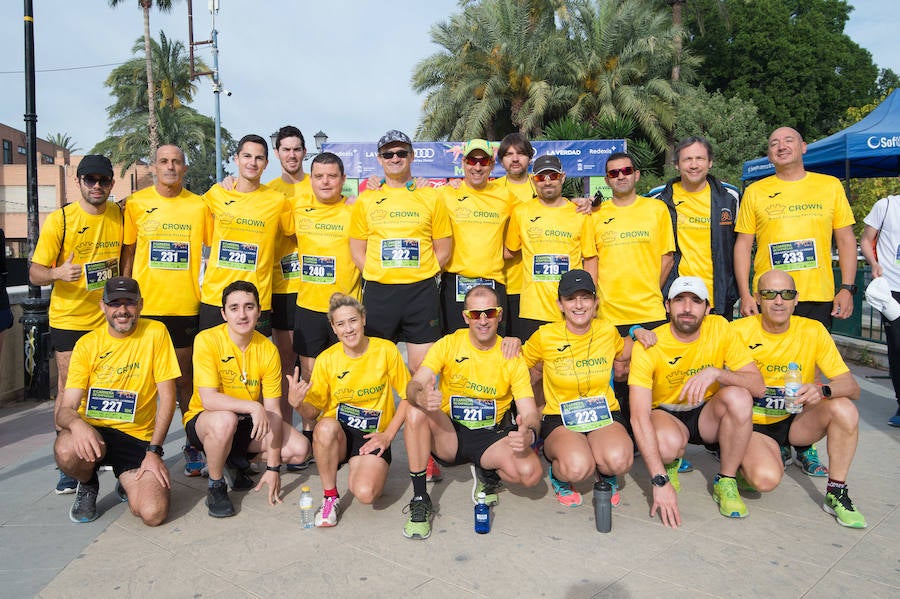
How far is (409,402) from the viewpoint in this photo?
380cm

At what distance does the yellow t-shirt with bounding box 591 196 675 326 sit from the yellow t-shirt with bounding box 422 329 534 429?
3.39 ft

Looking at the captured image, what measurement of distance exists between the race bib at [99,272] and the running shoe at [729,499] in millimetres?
4371

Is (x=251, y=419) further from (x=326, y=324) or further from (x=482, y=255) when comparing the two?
(x=482, y=255)

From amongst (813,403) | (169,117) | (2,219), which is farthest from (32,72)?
(2,219)

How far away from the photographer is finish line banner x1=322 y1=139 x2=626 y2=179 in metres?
18.3

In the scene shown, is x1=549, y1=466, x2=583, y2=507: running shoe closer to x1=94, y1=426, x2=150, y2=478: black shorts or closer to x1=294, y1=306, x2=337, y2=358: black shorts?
x1=294, y1=306, x2=337, y2=358: black shorts

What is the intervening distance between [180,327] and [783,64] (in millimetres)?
33153

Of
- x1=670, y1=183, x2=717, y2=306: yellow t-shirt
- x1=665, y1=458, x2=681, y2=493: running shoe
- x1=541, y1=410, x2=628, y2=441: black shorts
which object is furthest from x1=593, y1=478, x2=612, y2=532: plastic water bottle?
x1=670, y1=183, x2=717, y2=306: yellow t-shirt

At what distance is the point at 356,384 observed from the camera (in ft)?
13.2

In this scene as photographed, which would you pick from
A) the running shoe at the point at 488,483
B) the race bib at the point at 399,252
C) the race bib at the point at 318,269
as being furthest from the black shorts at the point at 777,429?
the race bib at the point at 318,269

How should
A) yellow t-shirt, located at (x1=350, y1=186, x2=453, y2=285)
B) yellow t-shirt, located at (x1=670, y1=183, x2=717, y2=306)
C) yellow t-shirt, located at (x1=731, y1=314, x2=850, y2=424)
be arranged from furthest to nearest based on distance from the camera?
yellow t-shirt, located at (x1=670, y1=183, x2=717, y2=306), yellow t-shirt, located at (x1=350, y1=186, x2=453, y2=285), yellow t-shirt, located at (x1=731, y1=314, x2=850, y2=424)

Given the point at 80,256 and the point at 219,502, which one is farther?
the point at 80,256

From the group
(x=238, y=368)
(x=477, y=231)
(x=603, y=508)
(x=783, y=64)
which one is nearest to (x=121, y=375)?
(x=238, y=368)

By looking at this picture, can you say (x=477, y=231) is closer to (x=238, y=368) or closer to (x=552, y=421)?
(x=552, y=421)
